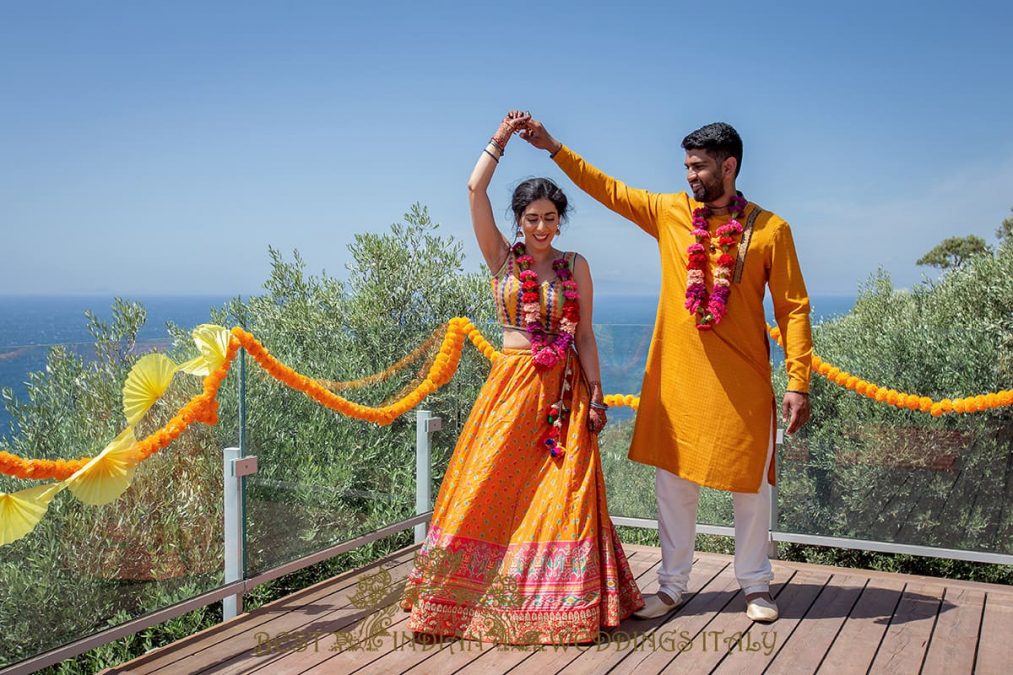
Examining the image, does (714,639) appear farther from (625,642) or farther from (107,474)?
(107,474)

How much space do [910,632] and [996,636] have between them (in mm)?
306

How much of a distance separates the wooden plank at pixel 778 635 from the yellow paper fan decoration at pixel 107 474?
211cm

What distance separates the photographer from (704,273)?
3.56 metres

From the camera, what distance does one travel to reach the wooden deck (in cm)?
319

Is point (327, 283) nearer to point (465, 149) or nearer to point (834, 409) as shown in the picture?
point (834, 409)

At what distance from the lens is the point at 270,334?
14.3 feet

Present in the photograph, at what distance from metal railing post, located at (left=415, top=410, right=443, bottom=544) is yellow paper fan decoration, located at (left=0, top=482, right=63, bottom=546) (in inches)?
84.8

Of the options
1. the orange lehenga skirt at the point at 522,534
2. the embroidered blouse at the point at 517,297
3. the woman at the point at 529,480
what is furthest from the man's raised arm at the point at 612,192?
the orange lehenga skirt at the point at 522,534

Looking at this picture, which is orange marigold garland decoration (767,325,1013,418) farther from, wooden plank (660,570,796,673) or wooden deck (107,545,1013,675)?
wooden plank (660,570,796,673)

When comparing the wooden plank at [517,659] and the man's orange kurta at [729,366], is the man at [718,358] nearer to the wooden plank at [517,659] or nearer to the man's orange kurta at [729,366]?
the man's orange kurta at [729,366]

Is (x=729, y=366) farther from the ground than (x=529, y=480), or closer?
farther from the ground

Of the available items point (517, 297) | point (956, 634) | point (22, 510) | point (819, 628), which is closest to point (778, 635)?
point (819, 628)

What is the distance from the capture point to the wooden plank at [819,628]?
3.21m

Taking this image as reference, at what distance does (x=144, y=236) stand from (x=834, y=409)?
600ft
